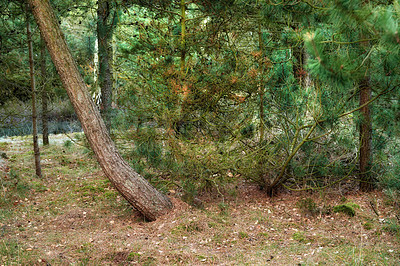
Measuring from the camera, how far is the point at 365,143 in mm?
5762

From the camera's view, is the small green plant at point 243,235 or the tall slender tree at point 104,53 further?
the tall slender tree at point 104,53

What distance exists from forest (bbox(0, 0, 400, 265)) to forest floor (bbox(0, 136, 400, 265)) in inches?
1.0

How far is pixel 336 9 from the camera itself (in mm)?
3037

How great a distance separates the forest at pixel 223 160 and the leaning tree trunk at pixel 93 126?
0.02 m

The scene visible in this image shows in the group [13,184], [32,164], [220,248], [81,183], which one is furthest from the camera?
[32,164]

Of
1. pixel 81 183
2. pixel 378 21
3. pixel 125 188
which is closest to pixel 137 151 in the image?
pixel 125 188

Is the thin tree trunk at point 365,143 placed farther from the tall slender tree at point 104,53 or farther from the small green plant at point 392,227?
the tall slender tree at point 104,53

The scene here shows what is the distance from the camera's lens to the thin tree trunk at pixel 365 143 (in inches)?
219

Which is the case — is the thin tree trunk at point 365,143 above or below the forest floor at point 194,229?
above

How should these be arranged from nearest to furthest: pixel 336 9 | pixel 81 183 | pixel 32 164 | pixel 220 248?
pixel 336 9 → pixel 220 248 → pixel 81 183 → pixel 32 164

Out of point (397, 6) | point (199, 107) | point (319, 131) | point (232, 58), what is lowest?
point (319, 131)

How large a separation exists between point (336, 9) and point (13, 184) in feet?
19.5

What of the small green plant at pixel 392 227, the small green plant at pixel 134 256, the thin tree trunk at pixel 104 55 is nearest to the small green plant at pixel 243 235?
the small green plant at pixel 134 256

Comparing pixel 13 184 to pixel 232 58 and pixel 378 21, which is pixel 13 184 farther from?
pixel 378 21
